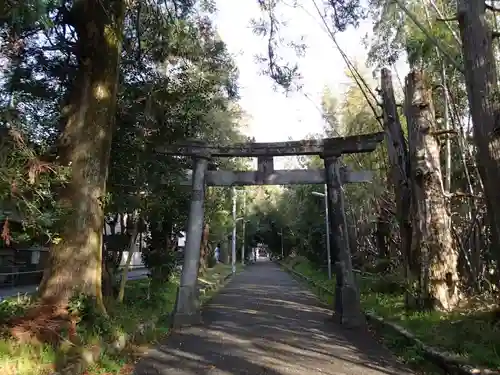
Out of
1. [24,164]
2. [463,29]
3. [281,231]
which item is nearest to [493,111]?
[463,29]

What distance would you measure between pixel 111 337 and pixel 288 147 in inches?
243

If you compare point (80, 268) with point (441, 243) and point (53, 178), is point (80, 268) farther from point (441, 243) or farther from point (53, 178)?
point (441, 243)

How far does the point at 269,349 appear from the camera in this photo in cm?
817

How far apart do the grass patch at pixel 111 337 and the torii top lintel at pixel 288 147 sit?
376 centimetres

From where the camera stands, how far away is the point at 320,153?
38.7 ft

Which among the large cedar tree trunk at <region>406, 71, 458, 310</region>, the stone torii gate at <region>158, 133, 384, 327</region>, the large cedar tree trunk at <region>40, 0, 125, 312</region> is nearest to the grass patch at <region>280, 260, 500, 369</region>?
the large cedar tree trunk at <region>406, 71, 458, 310</region>

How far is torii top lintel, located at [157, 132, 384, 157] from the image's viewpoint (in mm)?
11367

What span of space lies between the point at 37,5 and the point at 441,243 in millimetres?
8318

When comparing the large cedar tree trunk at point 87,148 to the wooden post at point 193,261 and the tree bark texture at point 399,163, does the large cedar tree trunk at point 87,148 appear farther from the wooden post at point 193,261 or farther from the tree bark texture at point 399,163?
the tree bark texture at point 399,163

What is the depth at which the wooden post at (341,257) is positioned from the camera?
35.2 ft

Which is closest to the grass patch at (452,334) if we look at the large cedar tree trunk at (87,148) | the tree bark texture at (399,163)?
the tree bark texture at (399,163)

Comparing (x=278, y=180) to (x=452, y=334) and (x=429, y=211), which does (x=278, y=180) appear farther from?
(x=452, y=334)

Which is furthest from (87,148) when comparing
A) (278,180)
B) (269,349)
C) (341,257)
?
(341,257)

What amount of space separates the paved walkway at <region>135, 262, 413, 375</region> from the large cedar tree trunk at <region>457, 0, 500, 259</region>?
112 inches
